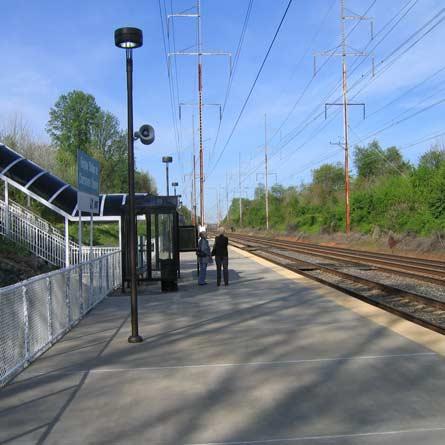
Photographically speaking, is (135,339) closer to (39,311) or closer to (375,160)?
(39,311)

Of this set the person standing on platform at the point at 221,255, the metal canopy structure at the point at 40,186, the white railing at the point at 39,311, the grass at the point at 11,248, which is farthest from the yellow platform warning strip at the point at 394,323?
the grass at the point at 11,248

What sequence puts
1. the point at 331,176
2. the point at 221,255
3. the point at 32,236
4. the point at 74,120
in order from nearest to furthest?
the point at 221,255
the point at 32,236
the point at 74,120
the point at 331,176

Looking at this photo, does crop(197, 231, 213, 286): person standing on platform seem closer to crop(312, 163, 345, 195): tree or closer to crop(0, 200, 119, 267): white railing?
crop(0, 200, 119, 267): white railing

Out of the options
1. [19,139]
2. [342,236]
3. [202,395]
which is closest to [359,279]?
[202,395]

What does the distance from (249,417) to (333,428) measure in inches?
28.9

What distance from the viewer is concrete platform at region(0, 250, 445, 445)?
465cm


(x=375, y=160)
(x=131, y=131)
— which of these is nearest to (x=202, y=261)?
(x=131, y=131)

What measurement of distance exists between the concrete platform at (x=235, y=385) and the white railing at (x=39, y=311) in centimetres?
20

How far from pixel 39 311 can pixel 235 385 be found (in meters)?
3.25

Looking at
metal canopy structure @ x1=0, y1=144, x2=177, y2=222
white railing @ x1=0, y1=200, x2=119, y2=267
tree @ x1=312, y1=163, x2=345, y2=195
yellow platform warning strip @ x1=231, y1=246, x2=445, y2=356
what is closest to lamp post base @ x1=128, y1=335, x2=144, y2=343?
yellow platform warning strip @ x1=231, y1=246, x2=445, y2=356

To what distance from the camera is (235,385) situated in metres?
5.94

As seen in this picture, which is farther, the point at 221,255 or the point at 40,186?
the point at 40,186

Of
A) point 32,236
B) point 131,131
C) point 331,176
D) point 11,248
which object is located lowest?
point 11,248

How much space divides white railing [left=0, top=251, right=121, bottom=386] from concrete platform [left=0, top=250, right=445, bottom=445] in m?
0.20
